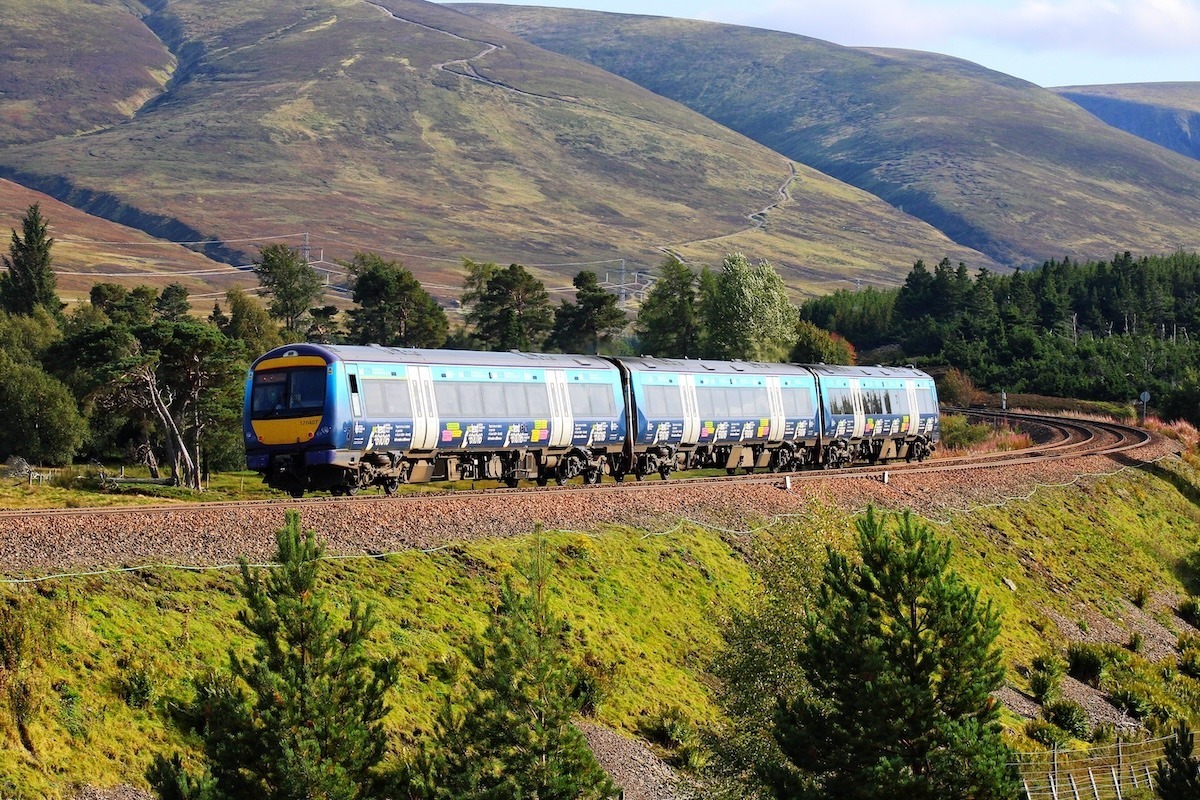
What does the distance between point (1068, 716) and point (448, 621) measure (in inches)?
597

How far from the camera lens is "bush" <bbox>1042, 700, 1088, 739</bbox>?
3102 centimetres

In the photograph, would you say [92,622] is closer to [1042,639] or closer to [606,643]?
[606,643]

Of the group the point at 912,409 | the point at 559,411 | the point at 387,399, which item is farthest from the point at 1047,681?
the point at 912,409

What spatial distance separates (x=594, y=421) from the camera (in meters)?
40.0

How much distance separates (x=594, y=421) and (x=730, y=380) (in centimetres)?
792

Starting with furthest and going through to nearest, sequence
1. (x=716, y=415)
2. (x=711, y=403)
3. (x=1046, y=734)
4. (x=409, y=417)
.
A: (x=716, y=415) < (x=711, y=403) < (x=409, y=417) < (x=1046, y=734)

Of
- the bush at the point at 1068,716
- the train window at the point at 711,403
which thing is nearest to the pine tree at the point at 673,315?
the train window at the point at 711,403

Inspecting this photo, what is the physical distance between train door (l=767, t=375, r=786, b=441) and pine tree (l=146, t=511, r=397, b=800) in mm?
32022

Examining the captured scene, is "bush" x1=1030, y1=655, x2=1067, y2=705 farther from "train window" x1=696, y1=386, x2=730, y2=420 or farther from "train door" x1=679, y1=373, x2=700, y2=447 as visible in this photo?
"train window" x1=696, y1=386, x2=730, y2=420

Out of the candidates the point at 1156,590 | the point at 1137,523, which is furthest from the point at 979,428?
the point at 1156,590

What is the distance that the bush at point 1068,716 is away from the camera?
102 feet

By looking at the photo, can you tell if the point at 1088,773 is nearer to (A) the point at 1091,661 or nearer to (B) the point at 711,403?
(A) the point at 1091,661

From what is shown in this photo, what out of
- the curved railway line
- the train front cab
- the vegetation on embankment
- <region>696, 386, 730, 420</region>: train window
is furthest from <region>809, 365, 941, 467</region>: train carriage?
the train front cab

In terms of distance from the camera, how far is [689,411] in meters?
44.2
